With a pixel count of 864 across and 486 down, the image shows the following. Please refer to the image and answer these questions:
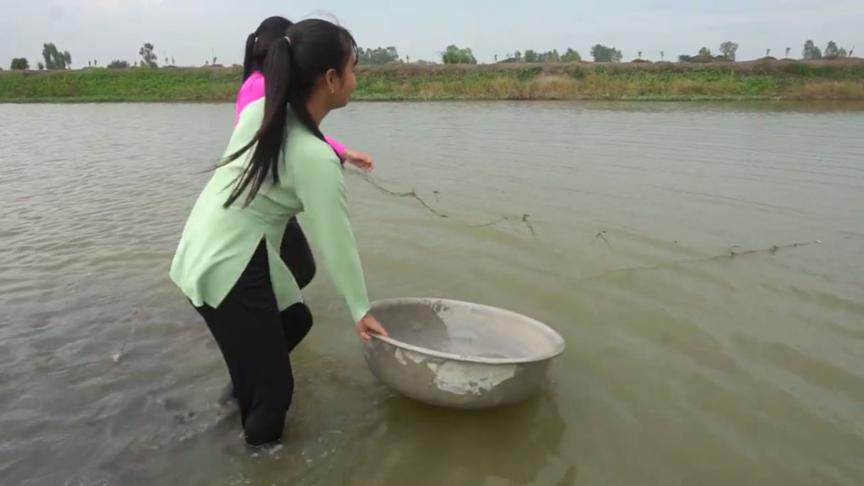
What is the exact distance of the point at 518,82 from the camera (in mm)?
29297

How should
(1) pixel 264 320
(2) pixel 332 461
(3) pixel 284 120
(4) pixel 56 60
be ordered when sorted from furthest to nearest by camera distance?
(4) pixel 56 60, (2) pixel 332 461, (1) pixel 264 320, (3) pixel 284 120

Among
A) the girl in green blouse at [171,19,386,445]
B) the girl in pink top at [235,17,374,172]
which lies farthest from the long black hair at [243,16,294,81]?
the girl in green blouse at [171,19,386,445]

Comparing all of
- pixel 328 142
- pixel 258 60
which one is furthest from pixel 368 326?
pixel 258 60

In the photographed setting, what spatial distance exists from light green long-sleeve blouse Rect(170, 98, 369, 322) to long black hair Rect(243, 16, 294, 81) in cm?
80

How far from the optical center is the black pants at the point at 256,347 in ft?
7.55

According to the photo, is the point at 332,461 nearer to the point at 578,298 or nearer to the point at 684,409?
the point at 684,409

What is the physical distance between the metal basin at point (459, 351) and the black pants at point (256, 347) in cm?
45

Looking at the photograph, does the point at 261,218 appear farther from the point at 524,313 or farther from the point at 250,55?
the point at 524,313

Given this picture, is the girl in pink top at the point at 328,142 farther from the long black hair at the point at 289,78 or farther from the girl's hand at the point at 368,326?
the long black hair at the point at 289,78

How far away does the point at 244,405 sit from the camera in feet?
8.39

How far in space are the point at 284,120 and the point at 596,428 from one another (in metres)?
1.93

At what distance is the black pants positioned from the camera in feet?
7.55

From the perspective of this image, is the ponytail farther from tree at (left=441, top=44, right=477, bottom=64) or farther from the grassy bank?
tree at (left=441, top=44, right=477, bottom=64)

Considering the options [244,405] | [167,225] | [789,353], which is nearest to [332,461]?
[244,405]
